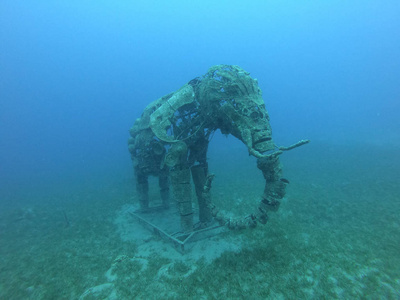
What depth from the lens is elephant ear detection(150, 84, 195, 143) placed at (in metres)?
7.09

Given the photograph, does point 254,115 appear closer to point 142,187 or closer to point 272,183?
point 272,183

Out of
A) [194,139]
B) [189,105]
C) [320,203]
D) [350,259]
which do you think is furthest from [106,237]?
[320,203]

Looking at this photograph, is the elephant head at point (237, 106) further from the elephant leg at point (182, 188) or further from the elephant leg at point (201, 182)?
the elephant leg at point (201, 182)

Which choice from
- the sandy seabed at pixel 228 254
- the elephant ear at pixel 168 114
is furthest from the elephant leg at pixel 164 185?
the elephant ear at pixel 168 114

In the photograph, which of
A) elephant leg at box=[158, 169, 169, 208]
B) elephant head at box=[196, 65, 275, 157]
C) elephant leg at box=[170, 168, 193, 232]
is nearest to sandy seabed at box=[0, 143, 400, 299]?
elephant leg at box=[170, 168, 193, 232]

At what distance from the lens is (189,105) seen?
7352 mm

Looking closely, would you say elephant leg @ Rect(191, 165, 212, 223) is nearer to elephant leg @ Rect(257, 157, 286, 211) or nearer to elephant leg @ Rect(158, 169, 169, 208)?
elephant leg @ Rect(158, 169, 169, 208)

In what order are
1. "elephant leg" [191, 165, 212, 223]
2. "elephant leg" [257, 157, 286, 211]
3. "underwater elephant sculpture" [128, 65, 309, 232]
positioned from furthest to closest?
"elephant leg" [191, 165, 212, 223] → "underwater elephant sculpture" [128, 65, 309, 232] → "elephant leg" [257, 157, 286, 211]

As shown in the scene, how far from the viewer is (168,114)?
23.7 ft

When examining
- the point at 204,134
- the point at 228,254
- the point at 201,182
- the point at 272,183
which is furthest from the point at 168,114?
the point at 228,254

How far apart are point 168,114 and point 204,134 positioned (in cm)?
152

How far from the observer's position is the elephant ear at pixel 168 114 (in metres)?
7.09

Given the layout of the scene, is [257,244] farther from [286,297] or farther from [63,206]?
[63,206]

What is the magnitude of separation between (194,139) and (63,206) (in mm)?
13085
